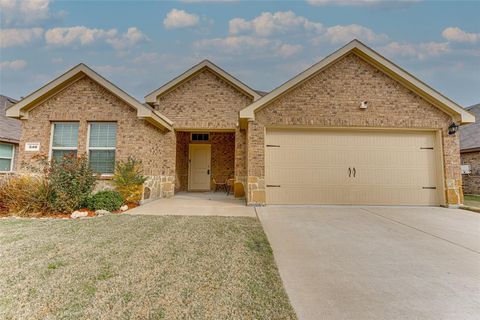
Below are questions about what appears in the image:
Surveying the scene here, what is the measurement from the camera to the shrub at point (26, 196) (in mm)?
5856

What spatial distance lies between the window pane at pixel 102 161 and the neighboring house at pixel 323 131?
0.04 meters

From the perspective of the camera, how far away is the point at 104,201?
6215 millimetres

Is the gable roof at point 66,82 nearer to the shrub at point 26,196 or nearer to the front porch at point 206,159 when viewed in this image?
the shrub at point 26,196

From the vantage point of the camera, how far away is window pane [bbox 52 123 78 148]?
25.0ft

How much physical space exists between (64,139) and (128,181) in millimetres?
3043

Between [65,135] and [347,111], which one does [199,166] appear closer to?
[65,135]

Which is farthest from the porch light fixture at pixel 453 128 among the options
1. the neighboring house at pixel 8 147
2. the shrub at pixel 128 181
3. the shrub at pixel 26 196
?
the neighboring house at pixel 8 147

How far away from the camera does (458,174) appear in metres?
7.06

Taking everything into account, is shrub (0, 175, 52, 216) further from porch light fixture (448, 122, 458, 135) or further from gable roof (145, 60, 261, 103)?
porch light fixture (448, 122, 458, 135)

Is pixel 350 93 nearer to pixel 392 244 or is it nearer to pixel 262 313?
pixel 392 244

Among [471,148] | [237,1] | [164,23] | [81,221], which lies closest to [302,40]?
[237,1]

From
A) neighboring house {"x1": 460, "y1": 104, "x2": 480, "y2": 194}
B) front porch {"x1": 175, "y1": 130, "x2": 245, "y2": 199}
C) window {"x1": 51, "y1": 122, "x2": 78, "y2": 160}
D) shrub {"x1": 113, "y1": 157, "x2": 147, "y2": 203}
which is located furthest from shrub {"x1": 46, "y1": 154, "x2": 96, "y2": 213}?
neighboring house {"x1": 460, "y1": 104, "x2": 480, "y2": 194}

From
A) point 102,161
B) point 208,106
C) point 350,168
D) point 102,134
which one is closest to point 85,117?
point 102,134

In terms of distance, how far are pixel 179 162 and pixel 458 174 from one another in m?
11.1
